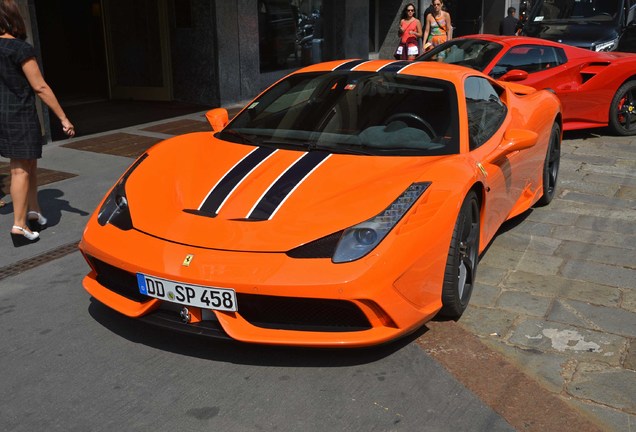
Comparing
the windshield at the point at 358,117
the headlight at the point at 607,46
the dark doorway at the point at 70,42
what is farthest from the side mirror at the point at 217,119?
the dark doorway at the point at 70,42

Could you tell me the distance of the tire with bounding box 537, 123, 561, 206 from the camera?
20.1ft

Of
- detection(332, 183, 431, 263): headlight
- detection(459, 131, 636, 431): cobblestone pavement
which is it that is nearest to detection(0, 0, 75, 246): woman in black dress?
detection(332, 183, 431, 263): headlight

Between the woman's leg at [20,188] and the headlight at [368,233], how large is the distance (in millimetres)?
2894

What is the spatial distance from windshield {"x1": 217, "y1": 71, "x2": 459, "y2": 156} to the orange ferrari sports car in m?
0.01

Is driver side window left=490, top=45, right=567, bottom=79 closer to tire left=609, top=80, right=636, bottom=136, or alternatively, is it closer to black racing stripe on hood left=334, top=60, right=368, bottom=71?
tire left=609, top=80, right=636, bottom=136

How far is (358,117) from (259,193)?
107 cm

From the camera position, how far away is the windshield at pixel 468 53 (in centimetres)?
908

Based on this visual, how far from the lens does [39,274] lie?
4.73 m

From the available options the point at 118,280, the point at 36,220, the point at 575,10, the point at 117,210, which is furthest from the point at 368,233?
the point at 575,10

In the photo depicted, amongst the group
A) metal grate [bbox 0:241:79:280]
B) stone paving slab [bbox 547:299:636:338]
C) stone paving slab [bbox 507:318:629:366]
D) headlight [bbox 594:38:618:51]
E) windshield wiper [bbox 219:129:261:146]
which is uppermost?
windshield wiper [bbox 219:129:261:146]

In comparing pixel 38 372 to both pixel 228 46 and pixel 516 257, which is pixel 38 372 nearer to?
pixel 516 257

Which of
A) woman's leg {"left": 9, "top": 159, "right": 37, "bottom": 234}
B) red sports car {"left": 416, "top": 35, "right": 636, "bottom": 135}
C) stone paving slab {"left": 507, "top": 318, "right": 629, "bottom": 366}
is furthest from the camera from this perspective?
red sports car {"left": 416, "top": 35, "right": 636, "bottom": 135}

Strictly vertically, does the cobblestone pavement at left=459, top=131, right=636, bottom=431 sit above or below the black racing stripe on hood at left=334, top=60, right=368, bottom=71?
below

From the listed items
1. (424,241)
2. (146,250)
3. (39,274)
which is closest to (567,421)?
(424,241)
